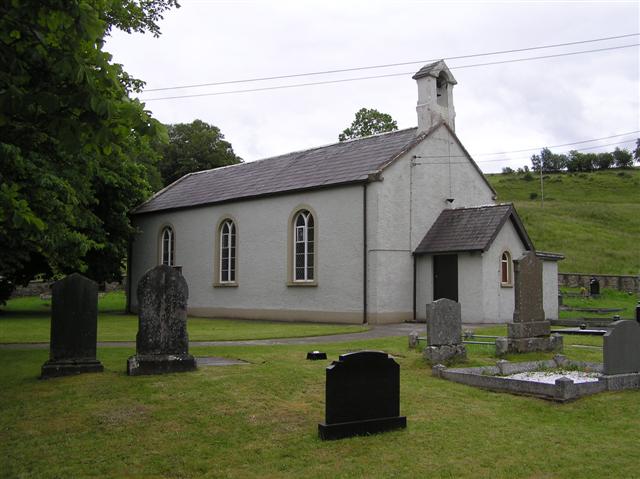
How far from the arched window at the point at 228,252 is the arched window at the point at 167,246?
4.08m

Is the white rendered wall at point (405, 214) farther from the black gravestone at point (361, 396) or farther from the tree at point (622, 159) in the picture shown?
the tree at point (622, 159)

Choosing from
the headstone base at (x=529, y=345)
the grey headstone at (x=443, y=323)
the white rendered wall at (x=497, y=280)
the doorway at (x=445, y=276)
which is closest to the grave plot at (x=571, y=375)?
the grey headstone at (x=443, y=323)

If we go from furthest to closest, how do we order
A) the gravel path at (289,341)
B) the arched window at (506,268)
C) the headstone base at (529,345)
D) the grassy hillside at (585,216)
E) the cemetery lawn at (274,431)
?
the grassy hillside at (585,216) < the arched window at (506,268) < the gravel path at (289,341) < the headstone base at (529,345) < the cemetery lawn at (274,431)

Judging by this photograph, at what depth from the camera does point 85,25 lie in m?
5.27

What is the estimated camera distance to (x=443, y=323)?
12.1 m

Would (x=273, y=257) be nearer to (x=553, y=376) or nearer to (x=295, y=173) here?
(x=295, y=173)

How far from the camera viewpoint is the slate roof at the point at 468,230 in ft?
73.3

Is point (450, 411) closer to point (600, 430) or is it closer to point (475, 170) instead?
point (600, 430)

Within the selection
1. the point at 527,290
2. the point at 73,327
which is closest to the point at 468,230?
the point at 527,290

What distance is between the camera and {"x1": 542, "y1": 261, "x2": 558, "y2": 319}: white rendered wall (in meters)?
24.3

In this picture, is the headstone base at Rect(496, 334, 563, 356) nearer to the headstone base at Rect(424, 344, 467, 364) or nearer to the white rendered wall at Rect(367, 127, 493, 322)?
the headstone base at Rect(424, 344, 467, 364)

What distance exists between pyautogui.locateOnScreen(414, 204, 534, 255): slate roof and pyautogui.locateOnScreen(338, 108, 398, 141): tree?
25419 millimetres

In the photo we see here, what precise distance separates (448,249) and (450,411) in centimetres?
1489

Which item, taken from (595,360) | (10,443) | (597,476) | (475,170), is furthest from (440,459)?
(475,170)
